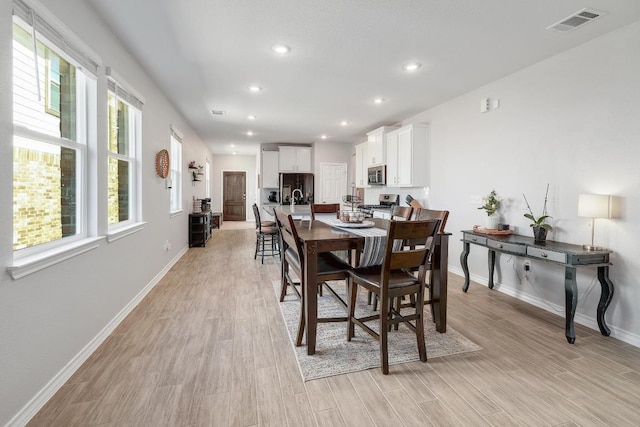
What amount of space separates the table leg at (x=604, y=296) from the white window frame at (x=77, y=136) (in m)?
3.97

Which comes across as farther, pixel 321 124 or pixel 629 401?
pixel 321 124

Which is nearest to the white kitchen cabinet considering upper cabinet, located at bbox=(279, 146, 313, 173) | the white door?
the white door

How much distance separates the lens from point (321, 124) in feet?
20.5

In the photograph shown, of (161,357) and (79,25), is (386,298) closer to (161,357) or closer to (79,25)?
(161,357)

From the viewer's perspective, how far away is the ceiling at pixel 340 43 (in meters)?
2.35

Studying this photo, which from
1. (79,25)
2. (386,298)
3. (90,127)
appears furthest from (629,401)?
(79,25)

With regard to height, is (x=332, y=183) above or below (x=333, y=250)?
above

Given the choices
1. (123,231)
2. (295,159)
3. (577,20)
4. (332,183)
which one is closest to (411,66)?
(577,20)

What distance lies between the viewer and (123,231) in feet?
9.67

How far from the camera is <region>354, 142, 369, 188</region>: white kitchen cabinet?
6.78 metres

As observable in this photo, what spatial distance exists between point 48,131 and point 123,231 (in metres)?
1.20

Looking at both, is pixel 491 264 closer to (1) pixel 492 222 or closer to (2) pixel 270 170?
(1) pixel 492 222

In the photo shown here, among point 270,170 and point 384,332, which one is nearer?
→ point 384,332

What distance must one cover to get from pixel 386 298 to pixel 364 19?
2.13m
